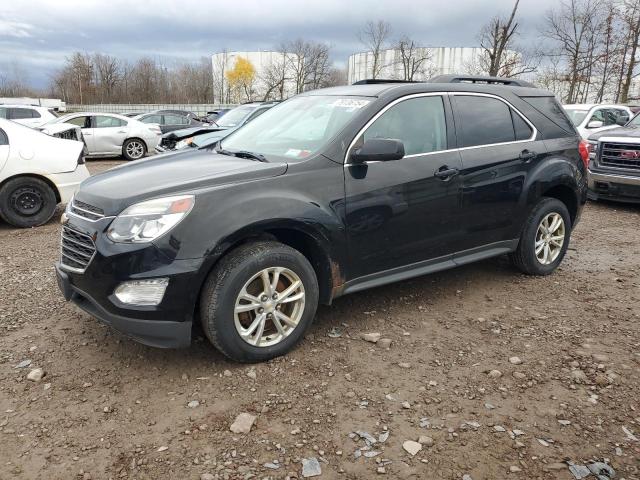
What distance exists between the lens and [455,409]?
2855mm

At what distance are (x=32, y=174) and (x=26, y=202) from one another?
0.41 meters

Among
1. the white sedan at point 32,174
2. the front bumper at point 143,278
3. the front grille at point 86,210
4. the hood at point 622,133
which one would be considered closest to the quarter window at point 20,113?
the white sedan at point 32,174

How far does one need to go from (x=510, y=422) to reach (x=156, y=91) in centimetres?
7839

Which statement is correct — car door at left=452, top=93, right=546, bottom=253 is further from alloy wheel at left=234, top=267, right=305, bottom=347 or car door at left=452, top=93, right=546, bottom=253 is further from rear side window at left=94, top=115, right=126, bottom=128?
rear side window at left=94, top=115, right=126, bottom=128

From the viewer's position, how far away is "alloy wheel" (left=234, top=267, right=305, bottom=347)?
124 inches

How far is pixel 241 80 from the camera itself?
72.1m

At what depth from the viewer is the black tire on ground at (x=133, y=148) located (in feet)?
49.7

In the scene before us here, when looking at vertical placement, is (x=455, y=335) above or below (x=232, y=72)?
below

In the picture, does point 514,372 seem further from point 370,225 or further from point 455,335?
point 370,225

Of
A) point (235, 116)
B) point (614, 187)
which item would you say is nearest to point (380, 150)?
point (614, 187)

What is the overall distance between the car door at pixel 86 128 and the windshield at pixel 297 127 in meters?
11.9

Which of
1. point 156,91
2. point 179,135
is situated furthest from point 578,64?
point 156,91

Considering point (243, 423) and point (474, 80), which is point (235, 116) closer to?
point (474, 80)

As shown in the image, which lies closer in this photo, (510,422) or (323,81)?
(510,422)
